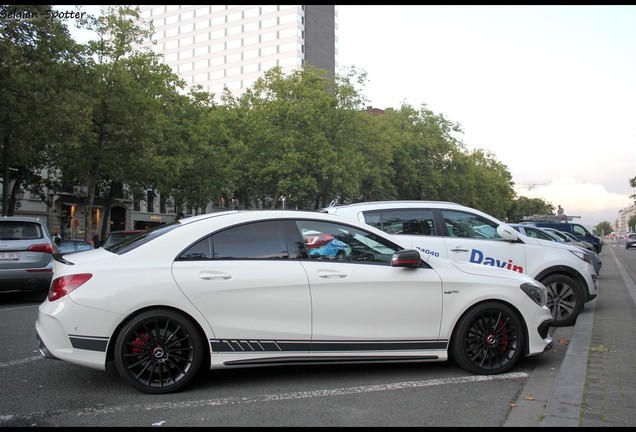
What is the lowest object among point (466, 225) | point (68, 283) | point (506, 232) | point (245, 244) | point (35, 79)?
point (68, 283)

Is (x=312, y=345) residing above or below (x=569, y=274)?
below

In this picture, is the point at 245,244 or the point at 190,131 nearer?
the point at 245,244

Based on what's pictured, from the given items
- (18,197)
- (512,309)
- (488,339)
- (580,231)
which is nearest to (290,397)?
(488,339)

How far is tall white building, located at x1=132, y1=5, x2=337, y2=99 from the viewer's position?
90500 millimetres

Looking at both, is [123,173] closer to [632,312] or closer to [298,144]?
[298,144]

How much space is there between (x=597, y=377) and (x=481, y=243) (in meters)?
3.38

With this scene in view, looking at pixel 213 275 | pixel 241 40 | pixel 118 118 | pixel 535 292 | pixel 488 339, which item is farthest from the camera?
pixel 241 40

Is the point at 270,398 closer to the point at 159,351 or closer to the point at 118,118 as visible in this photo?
the point at 159,351

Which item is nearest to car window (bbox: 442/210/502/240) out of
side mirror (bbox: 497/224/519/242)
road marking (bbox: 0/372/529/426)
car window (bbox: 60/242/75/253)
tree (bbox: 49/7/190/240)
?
side mirror (bbox: 497/224/519/242)

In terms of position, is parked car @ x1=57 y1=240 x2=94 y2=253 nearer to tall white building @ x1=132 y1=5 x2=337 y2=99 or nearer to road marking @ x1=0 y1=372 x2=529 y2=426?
road marking @ x1=0 y1=372 x2=529 y2=426

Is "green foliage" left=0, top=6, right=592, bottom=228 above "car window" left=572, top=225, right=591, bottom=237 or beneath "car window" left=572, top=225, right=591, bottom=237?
above

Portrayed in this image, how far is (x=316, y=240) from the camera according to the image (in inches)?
199

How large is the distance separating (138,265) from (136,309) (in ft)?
1.23

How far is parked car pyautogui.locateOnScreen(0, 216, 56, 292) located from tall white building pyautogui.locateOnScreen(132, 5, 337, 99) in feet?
269
